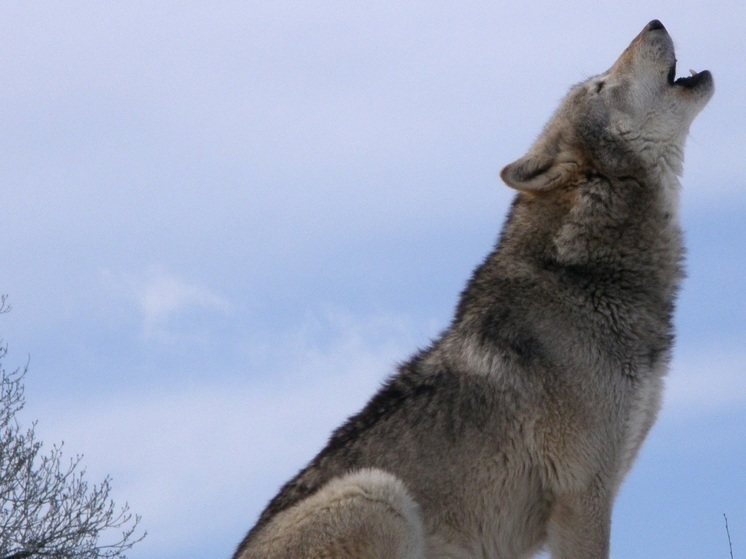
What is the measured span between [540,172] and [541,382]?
1.20 meters

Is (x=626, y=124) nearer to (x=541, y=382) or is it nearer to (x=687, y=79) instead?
(x=687, y=79)

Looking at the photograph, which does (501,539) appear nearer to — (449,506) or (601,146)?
(449,506)

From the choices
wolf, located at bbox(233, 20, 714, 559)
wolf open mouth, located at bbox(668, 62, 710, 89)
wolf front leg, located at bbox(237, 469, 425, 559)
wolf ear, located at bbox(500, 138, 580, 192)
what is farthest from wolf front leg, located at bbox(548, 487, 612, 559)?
wolf open mouth, located at bbox(668, 62, 710, 89)

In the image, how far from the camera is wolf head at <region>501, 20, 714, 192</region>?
Answer: 6.16 m

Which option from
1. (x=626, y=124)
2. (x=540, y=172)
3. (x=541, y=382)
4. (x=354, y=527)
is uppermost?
(x=626, y=124)

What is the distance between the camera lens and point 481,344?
583 centimetres

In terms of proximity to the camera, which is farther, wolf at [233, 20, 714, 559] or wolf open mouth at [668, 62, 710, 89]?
wolf open mouth at [668, 62, 710, 89]

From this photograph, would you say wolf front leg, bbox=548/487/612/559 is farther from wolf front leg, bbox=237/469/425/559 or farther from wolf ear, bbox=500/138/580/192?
wolf ear, bbox=500/138/580/192

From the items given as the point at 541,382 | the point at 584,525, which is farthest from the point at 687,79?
the point at 584,525

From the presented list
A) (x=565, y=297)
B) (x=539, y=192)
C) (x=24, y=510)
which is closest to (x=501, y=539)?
(x=565, y=297)

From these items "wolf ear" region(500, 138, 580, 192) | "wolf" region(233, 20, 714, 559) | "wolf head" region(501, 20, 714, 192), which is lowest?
"wolf" region(233, 20, 714, 559)

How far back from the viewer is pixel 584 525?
5.51 meters

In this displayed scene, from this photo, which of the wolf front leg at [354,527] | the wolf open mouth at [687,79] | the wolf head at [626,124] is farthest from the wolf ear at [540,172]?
the wolf front leg at [354,527]

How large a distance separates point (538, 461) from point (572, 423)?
0.25m
